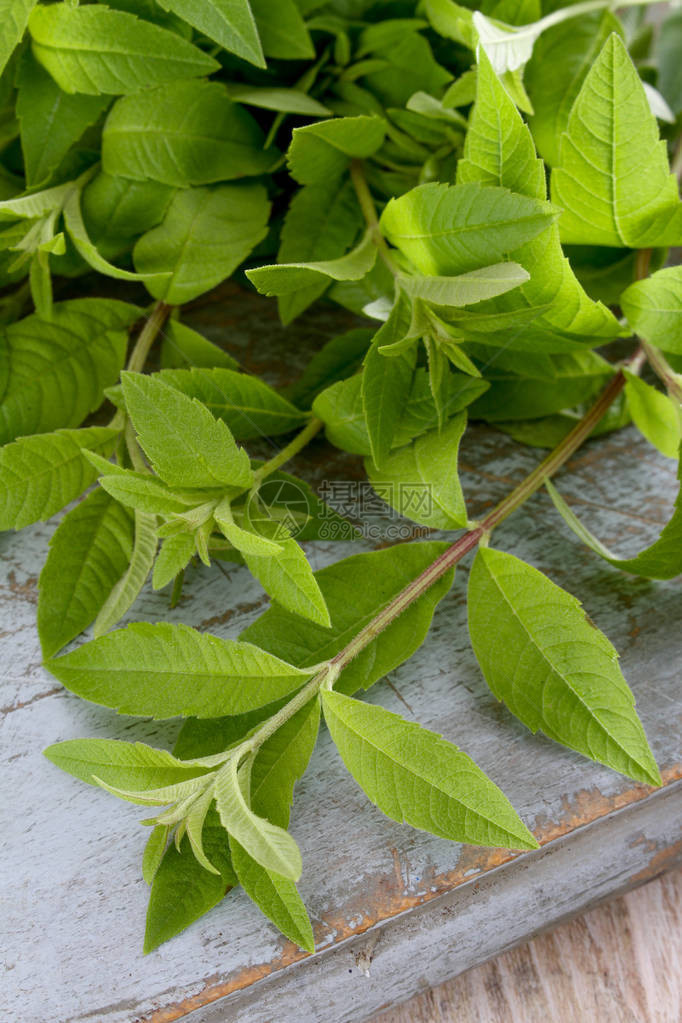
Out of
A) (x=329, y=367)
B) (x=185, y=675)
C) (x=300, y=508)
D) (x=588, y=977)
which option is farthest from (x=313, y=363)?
(x=588, y=977)

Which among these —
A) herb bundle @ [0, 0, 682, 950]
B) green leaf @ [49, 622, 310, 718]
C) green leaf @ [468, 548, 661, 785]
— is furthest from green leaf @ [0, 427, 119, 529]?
green leaf @ [468, 548, 661, 785]

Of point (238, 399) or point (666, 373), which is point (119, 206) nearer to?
point (238, 399)

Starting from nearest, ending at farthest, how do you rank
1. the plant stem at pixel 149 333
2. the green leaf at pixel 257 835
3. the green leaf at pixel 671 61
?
the green leaf at pixel 257 835
the plant stem at pixel 149 333
the green leaf at pixel 671 61

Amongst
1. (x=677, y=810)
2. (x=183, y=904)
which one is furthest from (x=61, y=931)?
(x=677, y=810)

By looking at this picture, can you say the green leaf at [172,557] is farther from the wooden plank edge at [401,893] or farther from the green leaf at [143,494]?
the wooden plank edge at [401,893]

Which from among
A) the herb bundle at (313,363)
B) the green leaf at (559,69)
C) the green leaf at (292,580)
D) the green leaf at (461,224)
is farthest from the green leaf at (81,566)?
the green leaf at (559,69)

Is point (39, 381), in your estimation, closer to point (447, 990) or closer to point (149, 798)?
point (149, 798)

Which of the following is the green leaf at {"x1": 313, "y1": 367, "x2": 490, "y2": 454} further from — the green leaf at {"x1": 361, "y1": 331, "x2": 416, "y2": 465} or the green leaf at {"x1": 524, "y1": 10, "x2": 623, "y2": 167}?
the green leaf at {"x1": 524, "y1": 10, "x2": 623, "y2": 167}
